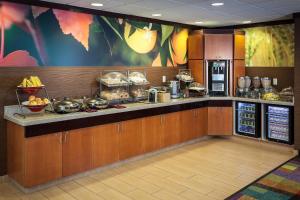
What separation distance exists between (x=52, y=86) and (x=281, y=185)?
3.44 meters

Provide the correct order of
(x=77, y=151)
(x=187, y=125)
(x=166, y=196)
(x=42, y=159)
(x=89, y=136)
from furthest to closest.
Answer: (x=187, y=125) → (x=89, y=136) → (x=77, y=151) → (x=42, y=159) → (x=166, y=196)

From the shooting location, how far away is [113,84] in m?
4.66

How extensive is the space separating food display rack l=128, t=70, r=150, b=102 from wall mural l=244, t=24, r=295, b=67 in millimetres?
2490

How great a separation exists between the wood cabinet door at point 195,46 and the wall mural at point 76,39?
0.48 metres

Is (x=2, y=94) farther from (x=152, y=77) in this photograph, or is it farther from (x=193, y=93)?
(x=193, y=93)

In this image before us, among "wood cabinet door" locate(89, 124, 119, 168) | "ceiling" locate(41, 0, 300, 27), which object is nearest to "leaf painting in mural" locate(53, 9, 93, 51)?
"ceiling" locate(41, 0, 300, 27)

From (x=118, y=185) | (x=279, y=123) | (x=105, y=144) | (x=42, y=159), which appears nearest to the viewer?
(x=42, y=159)

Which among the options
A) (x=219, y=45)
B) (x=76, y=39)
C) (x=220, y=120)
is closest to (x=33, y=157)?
(x=76, y=39)

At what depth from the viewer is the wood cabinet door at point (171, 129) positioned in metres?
5.11

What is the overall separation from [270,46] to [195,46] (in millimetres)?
1534

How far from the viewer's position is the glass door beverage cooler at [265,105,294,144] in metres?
5.17

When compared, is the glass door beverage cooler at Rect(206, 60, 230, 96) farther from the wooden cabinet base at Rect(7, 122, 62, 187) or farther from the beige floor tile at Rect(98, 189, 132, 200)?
the wooden cabinet base at Rect(7, 122, 62, 187)

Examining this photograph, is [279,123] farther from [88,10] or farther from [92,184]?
[88,10]

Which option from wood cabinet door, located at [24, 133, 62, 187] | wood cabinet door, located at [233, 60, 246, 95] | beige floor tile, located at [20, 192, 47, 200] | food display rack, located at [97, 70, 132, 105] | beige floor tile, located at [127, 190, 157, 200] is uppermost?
wood cabinet door, located at [233, 60, 246, 95]
